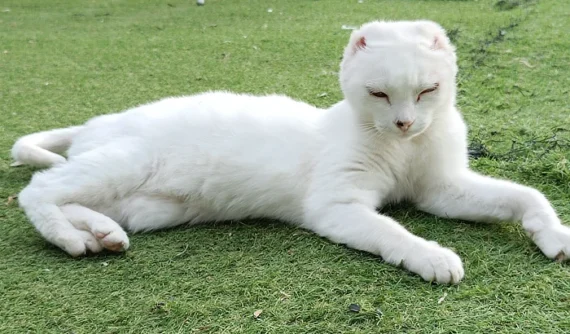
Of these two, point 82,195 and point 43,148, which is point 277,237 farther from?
point 43,148

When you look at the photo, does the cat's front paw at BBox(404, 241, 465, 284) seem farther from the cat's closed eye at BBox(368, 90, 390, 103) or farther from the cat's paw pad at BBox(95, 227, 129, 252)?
the cat's paw pad at BBox(95, 227, 129, 252)

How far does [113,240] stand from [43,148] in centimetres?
111

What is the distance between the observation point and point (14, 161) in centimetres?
301

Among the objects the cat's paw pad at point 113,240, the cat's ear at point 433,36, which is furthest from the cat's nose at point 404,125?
the cat's paw pad at point 113,240

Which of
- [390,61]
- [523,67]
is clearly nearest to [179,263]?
[390,61]

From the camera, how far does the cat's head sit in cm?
195

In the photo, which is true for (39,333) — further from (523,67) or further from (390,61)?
(523,67)

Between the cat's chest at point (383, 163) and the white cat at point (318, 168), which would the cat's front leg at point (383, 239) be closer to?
the white cat at point (318, 168)

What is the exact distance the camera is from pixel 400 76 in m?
1.92

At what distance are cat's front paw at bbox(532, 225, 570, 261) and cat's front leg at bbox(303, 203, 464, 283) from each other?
0.94ft

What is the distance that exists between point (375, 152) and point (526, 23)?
4068 millimetres

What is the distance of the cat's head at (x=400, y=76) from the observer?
6.39 feet

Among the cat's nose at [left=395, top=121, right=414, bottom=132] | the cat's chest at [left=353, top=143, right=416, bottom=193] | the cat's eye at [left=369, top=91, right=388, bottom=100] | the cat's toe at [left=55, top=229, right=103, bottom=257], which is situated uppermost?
the cat's eye at [left=369, top=91, right=388, bottom=100]

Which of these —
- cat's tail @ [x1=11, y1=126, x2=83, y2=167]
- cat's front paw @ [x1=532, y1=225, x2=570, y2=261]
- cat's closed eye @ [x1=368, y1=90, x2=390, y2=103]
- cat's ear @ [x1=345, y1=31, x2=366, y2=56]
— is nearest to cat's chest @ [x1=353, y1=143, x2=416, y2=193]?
cat's closed eye @ [x1=368, y1=90, x2=390, y2=103]
